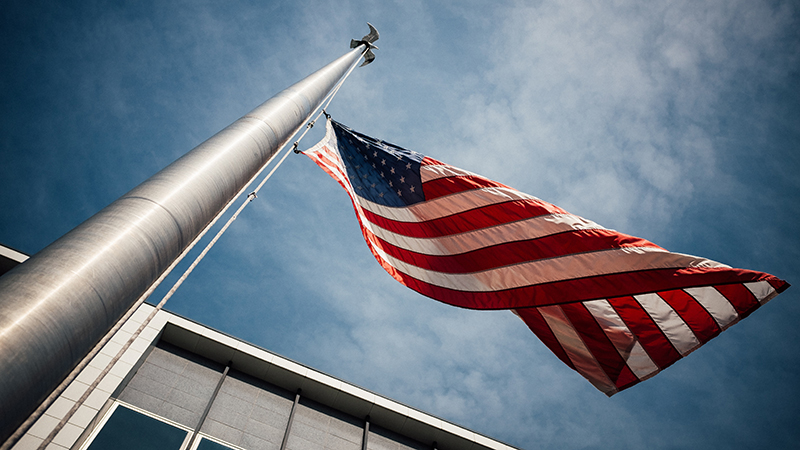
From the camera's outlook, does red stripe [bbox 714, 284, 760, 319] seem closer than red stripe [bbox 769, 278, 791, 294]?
No

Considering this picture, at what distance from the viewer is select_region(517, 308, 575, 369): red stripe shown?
8.05 metres

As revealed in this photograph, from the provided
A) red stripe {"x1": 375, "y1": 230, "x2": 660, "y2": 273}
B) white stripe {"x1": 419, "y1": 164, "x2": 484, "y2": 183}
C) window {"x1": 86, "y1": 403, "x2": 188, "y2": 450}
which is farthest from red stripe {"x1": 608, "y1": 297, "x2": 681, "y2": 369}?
window {"x1": 86, "y1": 403, "x2": 188, "y2": 450}

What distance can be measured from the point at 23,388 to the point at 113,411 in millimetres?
12090

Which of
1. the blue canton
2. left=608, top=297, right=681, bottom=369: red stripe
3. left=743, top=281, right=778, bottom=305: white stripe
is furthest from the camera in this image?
the blue canton

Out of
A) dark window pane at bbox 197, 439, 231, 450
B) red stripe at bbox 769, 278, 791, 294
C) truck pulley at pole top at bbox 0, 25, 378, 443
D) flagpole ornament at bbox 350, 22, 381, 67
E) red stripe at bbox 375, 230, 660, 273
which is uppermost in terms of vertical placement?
flagpole ornament at bbox 350, 22, 381, 67

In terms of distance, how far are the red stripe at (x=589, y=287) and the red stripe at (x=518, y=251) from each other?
0.50 meters

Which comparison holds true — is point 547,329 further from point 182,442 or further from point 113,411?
point 113,411

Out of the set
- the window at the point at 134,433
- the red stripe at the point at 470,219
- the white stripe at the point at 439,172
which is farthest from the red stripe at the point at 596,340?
the window at the point at 134,433

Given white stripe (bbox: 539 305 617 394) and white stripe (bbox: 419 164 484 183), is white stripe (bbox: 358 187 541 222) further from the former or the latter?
white stripe (bbox: 539 305 617 394)

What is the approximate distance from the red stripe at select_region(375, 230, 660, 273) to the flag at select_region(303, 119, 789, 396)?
2 cm

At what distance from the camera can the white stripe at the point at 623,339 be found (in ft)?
23.4

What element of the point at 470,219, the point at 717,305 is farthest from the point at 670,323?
the point at 470,219

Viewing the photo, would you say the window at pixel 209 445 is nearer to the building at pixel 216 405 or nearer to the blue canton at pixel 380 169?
the building at pixel 216 405

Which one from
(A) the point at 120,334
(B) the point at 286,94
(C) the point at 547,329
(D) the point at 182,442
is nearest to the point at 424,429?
(D) the point at 182,442
